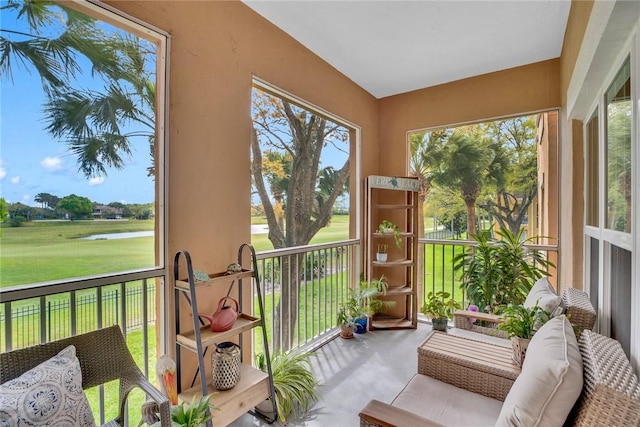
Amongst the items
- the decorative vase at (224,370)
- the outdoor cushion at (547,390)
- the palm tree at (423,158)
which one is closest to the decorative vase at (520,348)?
the outdoor cushion at (547,390)

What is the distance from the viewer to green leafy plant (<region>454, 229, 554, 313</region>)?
2844 millimetres

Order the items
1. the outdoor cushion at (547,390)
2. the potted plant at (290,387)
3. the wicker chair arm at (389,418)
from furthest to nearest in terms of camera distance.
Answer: the potted plant at (290,387) < the wicker chair arm at (389,418) < the outdoor cushion at (547,390)

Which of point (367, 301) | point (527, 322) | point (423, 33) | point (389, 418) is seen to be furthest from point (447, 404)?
point (423, 33)

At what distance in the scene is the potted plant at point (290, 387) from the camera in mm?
1907

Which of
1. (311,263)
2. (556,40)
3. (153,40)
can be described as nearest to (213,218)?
(153,40)

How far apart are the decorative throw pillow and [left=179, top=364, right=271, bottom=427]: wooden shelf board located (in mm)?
593

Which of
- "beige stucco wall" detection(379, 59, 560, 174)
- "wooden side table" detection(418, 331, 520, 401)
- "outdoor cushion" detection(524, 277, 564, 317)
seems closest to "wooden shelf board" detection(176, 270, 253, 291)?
"wooden side table" detection(418, 331, 520, 401)

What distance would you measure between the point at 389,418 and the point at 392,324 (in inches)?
94.9

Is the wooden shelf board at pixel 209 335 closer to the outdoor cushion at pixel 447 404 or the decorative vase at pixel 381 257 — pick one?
the outdoor cushion at pixel 447 404

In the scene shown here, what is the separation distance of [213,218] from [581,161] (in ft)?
8.84

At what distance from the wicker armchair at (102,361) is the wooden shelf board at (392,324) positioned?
2.50 metres

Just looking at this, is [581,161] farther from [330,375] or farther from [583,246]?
[330,375]

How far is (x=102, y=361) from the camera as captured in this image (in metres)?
1.36

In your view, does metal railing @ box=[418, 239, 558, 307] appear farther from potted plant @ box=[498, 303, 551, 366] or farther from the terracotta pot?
potted plant @ box=[498, 303, 551, 366]
